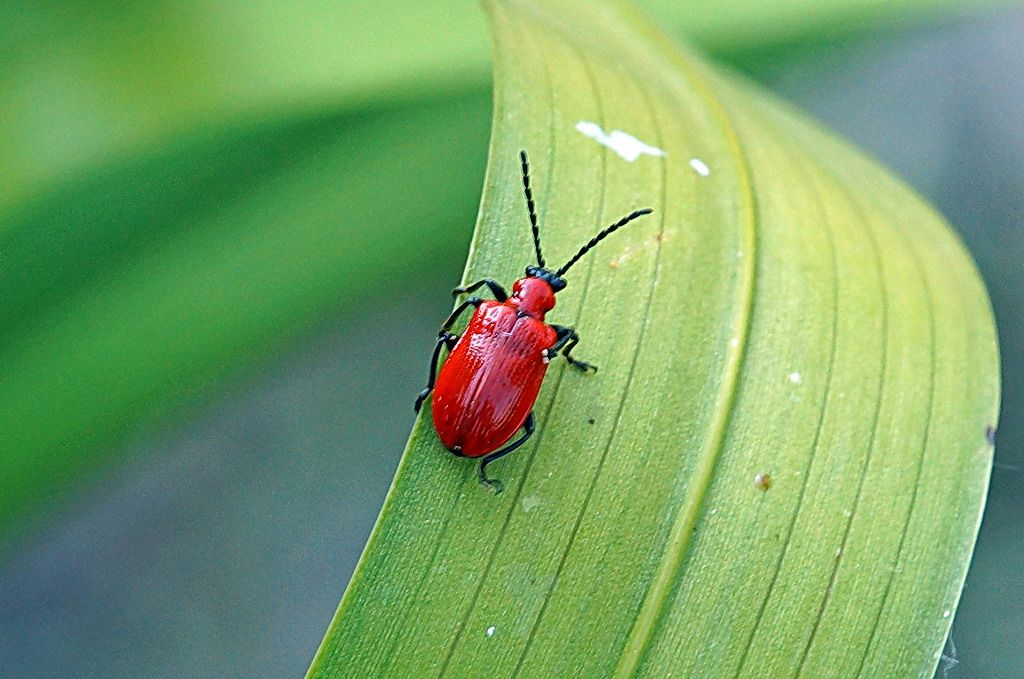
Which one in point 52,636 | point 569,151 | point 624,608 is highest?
point 569,151

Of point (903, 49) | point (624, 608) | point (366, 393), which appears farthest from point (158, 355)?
point (903, 49)

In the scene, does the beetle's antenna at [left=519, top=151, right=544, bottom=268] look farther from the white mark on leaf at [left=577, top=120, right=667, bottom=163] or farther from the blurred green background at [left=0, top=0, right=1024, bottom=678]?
the blurred green background at [left=0, top=0, right=1024, bottom=678]

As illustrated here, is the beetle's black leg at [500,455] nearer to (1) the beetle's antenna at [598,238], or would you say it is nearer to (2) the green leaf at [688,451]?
(2) the green leaf at [688,451]

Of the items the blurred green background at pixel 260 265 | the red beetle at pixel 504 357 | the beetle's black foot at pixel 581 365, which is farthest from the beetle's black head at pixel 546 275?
the blurred green background at pixel 260 265

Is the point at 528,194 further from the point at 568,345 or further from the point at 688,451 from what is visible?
the point at 688,451

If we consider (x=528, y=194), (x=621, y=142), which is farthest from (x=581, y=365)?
(x=621, y=142)

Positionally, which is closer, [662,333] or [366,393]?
[662,333]

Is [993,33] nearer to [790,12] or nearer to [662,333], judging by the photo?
[790,12]
